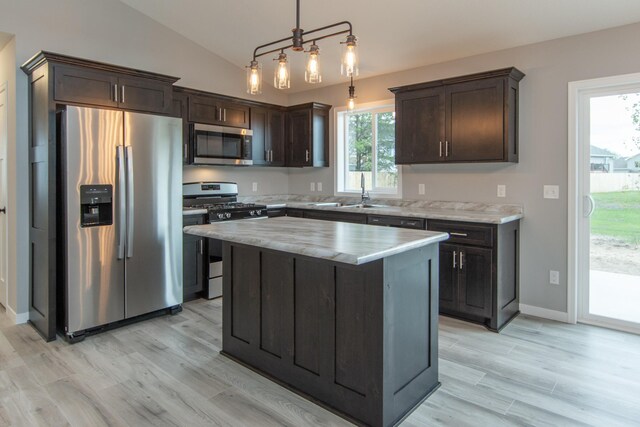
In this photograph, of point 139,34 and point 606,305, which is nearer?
point 606,305

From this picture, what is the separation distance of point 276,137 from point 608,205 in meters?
3.78

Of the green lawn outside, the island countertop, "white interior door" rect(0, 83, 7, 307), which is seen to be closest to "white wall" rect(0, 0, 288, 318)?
"white interior door" rect(0, 83, 7, 307)

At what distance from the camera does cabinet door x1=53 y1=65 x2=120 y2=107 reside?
316 centimetres

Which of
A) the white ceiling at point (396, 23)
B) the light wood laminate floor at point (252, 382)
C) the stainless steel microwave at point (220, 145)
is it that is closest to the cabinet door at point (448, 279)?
the light wood laminate floor at point (252, 382)

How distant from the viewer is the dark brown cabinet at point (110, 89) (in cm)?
318

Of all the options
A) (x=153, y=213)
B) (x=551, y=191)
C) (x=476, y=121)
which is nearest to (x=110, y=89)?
(x=153, y=213)

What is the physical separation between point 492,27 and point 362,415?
3319 millimetres

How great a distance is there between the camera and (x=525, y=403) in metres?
2.32

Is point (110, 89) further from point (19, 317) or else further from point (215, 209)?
point (19, 317)

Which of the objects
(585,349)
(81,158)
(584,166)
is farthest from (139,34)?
(585,349)

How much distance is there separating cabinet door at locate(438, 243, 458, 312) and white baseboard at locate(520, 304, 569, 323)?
74 centimetres

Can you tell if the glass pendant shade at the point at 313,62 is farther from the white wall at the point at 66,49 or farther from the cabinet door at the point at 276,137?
the cabinet door at the point at 276,137

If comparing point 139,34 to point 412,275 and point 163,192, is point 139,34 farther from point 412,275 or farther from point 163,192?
point 412,275

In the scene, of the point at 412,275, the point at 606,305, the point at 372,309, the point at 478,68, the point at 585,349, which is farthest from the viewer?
the point at 478,68
